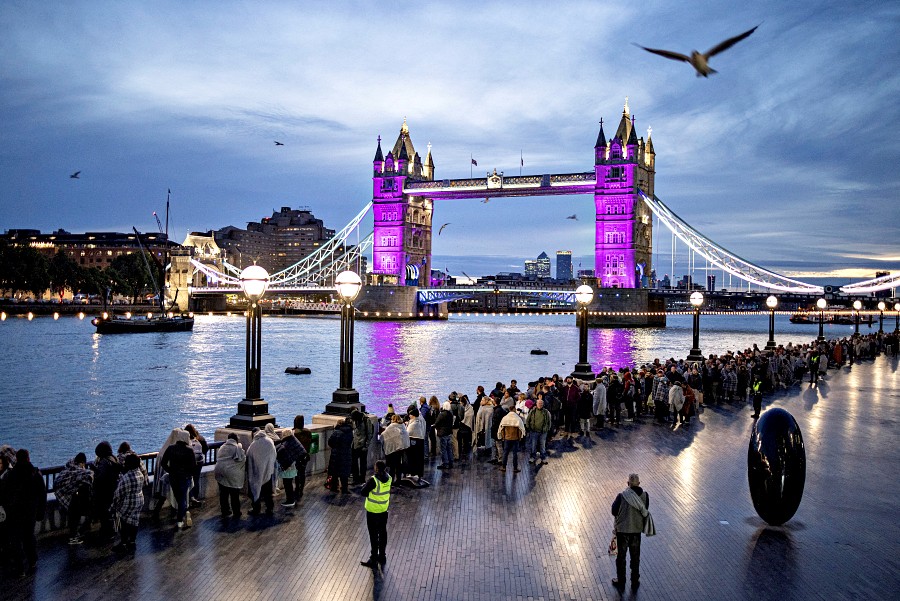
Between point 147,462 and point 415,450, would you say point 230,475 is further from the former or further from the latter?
point 415,450

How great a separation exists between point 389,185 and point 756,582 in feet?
417

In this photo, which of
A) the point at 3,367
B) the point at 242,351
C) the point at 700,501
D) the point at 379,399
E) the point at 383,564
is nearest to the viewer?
the point at 383,564

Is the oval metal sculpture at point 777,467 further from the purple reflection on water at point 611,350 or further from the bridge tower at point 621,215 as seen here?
the bridge tower at point 621,215

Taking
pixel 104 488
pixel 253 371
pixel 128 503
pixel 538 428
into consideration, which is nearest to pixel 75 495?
pixel 104 488

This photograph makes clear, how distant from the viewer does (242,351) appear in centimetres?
6931

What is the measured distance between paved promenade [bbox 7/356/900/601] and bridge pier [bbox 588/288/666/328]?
97723 millimetres

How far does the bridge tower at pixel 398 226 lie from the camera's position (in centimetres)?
13188

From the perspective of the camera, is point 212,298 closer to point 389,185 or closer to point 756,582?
point 389,185

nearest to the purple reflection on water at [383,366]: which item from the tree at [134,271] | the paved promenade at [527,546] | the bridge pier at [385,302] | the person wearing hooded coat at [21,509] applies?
the paved promenade at [527,546]

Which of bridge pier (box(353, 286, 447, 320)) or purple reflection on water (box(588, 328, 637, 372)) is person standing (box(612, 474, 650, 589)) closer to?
purple reflection on water (box(588, 328, 637, 372))

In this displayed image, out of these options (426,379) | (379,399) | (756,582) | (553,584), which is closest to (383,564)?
(553,584)

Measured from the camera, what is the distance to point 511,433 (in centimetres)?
1503

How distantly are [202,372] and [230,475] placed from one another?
139 feet

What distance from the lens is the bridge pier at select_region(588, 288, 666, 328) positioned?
11306cm
